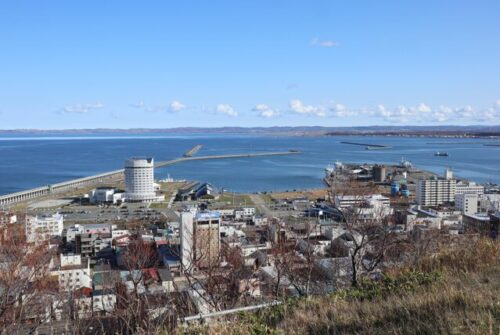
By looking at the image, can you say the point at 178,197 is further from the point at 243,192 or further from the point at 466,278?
the point at 466,278

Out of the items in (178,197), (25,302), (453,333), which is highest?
(453,333)

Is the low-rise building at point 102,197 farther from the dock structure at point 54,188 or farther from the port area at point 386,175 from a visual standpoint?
the port area at point 386,175

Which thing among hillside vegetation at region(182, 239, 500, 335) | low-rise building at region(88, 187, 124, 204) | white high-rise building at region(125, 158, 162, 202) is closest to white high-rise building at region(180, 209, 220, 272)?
hillside vegetation at region(182, 239, 500, 335)

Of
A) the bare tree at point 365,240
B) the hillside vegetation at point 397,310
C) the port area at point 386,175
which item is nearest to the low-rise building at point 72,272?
the bare tree at point 365,240

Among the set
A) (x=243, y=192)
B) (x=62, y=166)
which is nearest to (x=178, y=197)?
(x=243, y=192)

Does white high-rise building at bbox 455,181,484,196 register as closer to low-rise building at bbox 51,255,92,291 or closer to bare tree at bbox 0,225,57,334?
low-rise building at bbox 51,255,92,291

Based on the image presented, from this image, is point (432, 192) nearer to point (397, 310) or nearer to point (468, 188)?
point (468, 188)

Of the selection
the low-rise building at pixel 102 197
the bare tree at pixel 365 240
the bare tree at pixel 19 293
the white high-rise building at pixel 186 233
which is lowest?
the low-rise building at pixel 102 197

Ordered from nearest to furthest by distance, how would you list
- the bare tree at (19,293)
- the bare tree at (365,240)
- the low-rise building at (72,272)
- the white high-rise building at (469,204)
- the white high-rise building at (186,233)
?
the bare tree at (19,293), the bare tree at (365,240), the low-rise building at (72,272), the white high-rise building at (186,233), the white high-rise building at (469,204)
